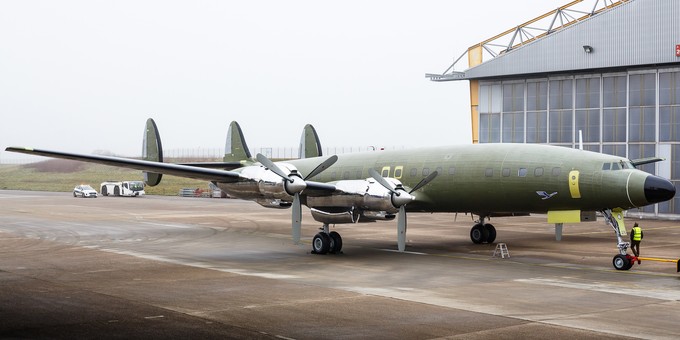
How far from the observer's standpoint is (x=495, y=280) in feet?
68.9

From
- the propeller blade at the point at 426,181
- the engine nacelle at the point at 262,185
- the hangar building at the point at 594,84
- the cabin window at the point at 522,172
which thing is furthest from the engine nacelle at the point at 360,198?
the hangar building at the point at 594,84

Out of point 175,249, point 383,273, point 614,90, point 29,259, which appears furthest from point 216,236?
point 614,90

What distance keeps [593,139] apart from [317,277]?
1294 inches

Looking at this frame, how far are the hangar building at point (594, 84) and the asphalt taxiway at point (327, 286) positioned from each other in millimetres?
11561

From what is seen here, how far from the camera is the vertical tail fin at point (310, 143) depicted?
122ft

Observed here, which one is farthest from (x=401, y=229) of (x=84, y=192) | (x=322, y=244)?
(x=84, y=192)

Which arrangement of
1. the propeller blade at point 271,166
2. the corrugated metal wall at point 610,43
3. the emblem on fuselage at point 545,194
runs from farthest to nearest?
the corrugated metal wall at point 610,43 → the propeller blade at point 271,166 → the emblem on fuselage at point 545,194

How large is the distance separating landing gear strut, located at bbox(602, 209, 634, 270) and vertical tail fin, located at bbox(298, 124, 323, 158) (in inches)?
632

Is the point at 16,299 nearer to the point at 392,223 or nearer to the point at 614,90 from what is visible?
the point at 392,223

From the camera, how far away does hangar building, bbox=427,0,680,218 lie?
45.8 metres

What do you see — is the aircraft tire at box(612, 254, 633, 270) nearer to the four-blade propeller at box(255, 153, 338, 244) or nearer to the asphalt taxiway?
the asphalt taxiway

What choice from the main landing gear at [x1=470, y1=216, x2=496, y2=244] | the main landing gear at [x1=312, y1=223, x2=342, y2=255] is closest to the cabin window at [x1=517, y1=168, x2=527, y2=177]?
the main landing gear at [x1=470, y1=216, x2=496, y2=244]

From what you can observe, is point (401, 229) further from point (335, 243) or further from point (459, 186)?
point (459, 186)

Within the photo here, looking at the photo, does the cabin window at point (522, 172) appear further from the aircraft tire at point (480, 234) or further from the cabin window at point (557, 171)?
the aircraft tire at point (480, 234)
